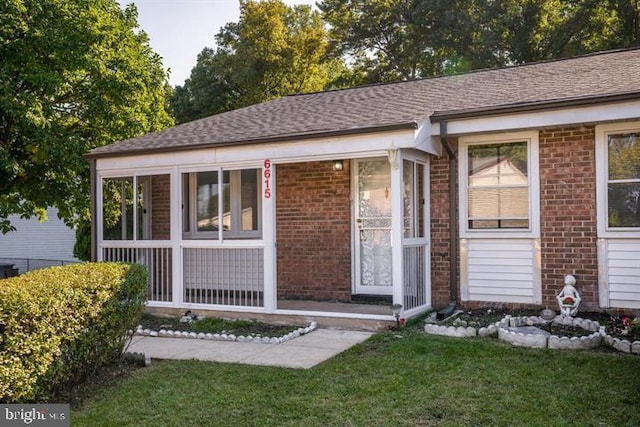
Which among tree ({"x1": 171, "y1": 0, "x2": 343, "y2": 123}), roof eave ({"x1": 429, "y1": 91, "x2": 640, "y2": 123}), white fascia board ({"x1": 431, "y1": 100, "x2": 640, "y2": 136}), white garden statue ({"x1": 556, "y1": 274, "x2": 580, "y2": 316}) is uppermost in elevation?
tree ({"x1": 171, "y1": 0, "x2": 343, "y2": 123})

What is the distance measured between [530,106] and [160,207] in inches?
258

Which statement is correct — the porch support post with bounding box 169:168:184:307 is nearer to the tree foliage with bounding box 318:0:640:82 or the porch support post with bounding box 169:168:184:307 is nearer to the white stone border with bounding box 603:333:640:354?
the white stone border with bounding box 603:333:640:354

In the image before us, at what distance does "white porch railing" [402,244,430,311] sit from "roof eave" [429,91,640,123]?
1731 millimetres

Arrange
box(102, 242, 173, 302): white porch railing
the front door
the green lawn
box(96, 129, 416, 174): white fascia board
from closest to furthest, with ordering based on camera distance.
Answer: the green lawn
box(96, 129, 416, 174): white fascia board
the front door
box(102, 242, 173, 302): white porch railing

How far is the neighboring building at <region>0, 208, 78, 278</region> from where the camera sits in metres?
18.2

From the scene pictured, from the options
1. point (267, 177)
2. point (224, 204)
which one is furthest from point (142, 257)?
point (267, 177)

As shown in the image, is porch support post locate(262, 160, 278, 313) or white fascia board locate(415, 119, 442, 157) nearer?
white fascia board locate(415, 119, 442, 157)

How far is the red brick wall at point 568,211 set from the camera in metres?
7.30

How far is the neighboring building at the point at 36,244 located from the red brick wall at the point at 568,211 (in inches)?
581

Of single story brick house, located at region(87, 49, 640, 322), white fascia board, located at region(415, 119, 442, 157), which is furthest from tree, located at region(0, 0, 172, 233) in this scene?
white fascia board, located at region(415, 119, 442, 157)

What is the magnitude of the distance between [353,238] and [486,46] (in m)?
16.1

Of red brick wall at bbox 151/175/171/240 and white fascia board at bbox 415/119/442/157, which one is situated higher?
white fascia board at bbox 415/119/442/157

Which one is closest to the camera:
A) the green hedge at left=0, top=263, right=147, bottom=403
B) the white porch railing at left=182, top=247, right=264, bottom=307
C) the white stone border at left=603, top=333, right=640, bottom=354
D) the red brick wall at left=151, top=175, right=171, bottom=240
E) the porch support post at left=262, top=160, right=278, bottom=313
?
the green hedge at left=0, top=263, right=147, bottom=403

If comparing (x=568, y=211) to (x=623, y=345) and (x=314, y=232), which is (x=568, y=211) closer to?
(x=623, y=345)
